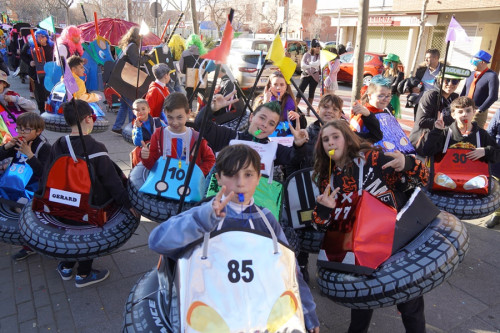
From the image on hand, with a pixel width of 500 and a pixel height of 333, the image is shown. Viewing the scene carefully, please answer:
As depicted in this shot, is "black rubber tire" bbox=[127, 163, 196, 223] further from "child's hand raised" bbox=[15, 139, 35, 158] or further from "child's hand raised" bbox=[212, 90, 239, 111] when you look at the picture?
"child's hand raised" bbox=[212, 90, 239, 111]

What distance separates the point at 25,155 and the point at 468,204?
4271 mm

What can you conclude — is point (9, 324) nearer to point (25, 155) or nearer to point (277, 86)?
point (25, 155)

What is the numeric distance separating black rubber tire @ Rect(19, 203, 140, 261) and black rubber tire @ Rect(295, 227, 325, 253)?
1.45m

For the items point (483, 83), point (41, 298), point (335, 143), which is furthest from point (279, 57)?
point (483, 83)

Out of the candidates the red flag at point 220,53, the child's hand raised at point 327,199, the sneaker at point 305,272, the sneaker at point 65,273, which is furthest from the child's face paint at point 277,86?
the sneaker at point 65,273

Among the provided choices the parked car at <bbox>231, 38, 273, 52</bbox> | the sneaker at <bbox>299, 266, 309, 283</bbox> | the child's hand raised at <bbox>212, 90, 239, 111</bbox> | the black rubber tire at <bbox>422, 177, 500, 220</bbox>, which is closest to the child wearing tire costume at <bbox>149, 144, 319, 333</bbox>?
the sneaker at <bbox>299, 266, 309, 283</bbox>

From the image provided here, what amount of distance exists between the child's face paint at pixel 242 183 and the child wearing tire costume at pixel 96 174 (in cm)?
156

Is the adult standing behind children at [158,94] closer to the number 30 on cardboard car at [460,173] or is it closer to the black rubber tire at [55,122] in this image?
the black rubber tire at [55,122]

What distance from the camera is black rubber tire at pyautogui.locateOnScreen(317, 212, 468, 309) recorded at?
205 cm

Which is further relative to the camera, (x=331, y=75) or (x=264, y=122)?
(x=331, y=75)

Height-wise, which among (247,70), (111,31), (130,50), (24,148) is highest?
(111,31)

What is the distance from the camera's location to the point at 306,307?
1.93m

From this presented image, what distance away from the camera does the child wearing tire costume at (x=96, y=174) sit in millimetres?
3004

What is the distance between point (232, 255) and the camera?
1626 millimetres
